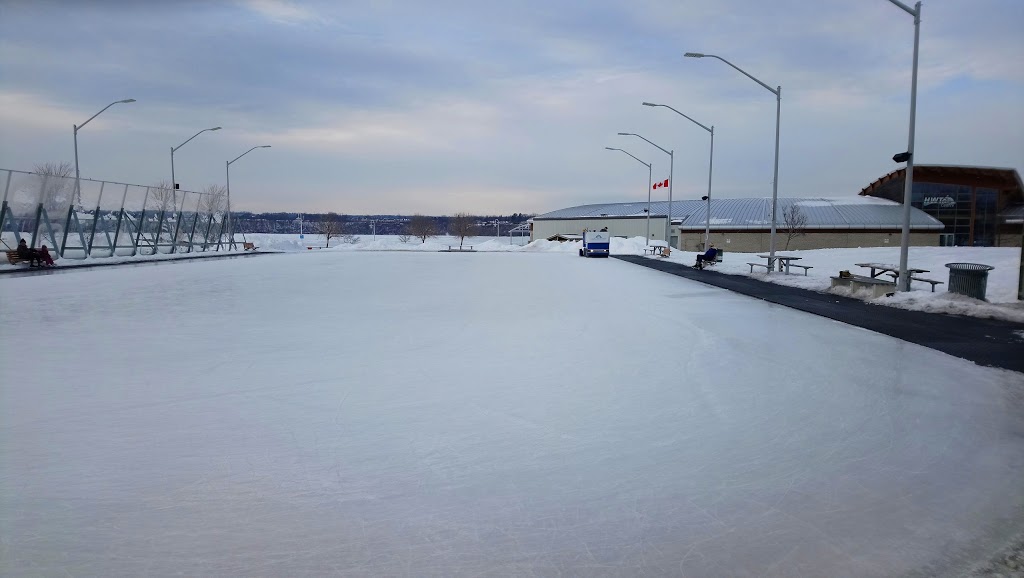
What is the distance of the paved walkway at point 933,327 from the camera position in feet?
35.5

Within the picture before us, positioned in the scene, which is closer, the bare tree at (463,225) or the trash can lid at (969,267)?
the trash can lid at (969,267)

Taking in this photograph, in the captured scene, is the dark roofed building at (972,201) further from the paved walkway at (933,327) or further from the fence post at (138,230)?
the fence post at (138,230)

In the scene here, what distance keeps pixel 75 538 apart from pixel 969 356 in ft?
37.6

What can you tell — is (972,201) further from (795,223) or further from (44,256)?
(44,256)

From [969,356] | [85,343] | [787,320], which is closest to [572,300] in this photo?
[787,320]

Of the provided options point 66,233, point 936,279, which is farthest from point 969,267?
point 66,233

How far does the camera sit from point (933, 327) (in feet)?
45.4

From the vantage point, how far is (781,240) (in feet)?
281

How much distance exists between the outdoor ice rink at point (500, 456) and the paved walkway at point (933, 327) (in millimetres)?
790

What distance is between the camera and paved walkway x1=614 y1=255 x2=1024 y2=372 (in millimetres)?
10812

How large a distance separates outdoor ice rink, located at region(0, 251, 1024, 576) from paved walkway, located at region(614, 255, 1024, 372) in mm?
790

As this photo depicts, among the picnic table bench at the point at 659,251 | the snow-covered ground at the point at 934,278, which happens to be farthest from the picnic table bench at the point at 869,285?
the picnic table bench at the point at 659,251

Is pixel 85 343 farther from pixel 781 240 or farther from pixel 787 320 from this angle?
pixel 781 240

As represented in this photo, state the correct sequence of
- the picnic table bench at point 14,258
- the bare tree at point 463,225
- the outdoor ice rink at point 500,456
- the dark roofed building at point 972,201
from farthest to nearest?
the bare tree at point 463,225 → the dark roofed building at point 972,201 → the picnic table bench at point 14,258 → the outdoor ice rink at point 500,456
